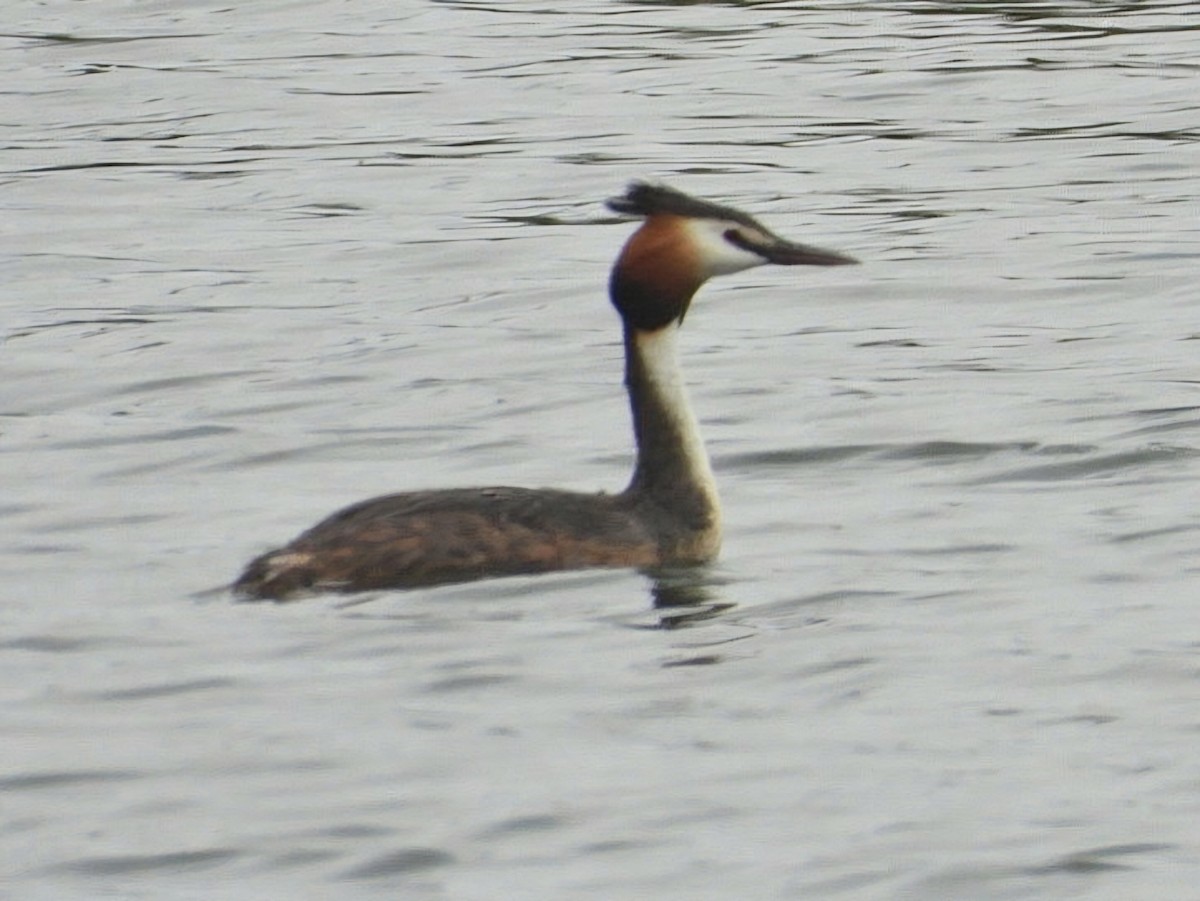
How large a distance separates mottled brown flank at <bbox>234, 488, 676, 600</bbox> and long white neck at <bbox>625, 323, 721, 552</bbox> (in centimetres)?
22

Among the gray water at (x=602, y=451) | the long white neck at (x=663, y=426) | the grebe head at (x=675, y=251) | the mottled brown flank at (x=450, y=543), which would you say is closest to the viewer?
the gray water at (x=602, y=451)

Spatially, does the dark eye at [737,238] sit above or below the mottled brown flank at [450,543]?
above

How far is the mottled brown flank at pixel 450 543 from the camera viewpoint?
28.8 ft

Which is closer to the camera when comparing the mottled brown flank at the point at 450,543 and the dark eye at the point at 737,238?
the mottled brown flank at the point at 450,543

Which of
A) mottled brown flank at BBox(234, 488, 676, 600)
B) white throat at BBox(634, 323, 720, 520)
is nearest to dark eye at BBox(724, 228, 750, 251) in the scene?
white throat at BBox(634, 323, 720, 520)

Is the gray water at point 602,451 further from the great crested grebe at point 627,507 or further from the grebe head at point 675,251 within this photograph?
the grebe head at point 675,251

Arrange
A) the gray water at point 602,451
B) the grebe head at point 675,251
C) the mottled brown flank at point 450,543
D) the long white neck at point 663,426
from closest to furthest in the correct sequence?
the gray water at point 602,451 < the mottled brown flank at point 450,543 < the grebe head at point 675,251 < the long white neck at point 663,426

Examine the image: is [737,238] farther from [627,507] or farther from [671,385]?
[627,507]

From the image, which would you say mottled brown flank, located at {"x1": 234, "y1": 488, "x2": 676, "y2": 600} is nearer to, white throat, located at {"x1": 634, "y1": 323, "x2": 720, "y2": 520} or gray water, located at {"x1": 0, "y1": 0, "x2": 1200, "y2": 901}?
gray water, located at {"x1": 0, "y1": 0, "x2": 1200, "y2": 901}

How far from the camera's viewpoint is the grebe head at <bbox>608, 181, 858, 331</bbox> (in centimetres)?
934

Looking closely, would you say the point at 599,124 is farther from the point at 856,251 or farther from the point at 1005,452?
the point at 1005,452

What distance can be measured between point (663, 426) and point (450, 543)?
93 centimetres

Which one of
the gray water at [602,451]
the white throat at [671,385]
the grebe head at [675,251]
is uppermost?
the grebe head at [675,251]

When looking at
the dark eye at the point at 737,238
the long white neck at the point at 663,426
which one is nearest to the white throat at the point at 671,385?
the long white neck at the point at 663,426
